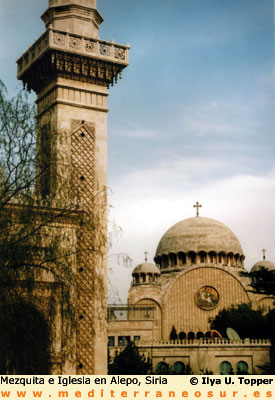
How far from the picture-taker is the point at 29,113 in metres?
12.1

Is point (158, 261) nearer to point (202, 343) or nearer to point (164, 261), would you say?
point (164, 261)

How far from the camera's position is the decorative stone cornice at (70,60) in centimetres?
2373

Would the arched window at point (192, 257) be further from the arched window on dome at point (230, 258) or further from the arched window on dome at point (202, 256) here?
the arched window on dome at point (230, 258)

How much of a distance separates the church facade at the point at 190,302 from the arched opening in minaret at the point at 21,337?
24584 mm

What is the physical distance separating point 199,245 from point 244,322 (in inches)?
410

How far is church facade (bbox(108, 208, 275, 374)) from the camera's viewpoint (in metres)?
39.0

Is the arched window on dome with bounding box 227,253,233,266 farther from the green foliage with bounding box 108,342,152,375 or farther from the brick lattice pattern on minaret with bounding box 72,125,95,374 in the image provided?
the brick lattice pattern on minaret with bounding box 72,125,95,374

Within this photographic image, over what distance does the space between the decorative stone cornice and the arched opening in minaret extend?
14.0m

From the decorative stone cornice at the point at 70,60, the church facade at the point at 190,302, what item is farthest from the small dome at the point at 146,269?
the decorative stone cornice at the point at 70,60

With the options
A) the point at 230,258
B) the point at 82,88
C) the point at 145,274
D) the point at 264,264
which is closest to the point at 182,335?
the point at 145,274

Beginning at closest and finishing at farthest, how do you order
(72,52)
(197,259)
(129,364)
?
(72,52) < (129,364) < (197,259)

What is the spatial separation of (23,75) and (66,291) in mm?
15984

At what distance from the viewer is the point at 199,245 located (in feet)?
181

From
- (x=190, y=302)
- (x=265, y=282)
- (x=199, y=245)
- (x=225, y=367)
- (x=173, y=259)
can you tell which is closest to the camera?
(x=265, y=282)
